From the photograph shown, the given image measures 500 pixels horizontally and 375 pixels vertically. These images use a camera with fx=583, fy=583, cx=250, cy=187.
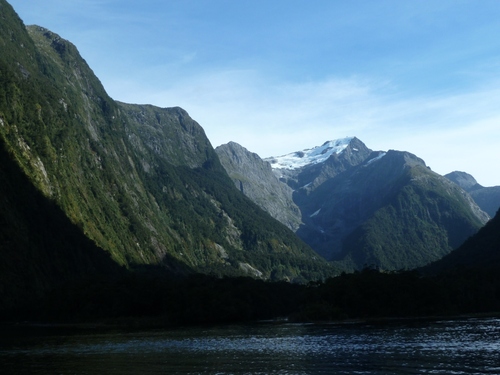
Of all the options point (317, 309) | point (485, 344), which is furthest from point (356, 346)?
point (317, 309)

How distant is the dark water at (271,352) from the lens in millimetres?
A: 81062

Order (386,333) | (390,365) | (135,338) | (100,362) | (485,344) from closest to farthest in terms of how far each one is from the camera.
Answer: (390,365), (100,362), (485,344), (386,333), (135,338)

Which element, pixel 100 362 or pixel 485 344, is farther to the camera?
pixel 485 344

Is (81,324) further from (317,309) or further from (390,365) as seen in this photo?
(390,365)

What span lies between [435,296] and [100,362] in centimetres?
13318

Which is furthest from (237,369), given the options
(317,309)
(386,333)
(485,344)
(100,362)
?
(317,309)

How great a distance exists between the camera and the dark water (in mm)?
81062

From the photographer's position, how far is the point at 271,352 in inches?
3994

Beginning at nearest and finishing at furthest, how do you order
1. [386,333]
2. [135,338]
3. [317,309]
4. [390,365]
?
[390,365] → [386,333] → [135,338] → [317,309]

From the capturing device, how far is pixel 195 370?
81.9m

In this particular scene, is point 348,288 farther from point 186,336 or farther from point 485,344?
point 485,344

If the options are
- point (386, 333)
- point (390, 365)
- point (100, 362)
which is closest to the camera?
point (390, 365)

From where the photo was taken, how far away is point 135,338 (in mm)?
135875

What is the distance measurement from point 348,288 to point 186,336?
75.3 m
